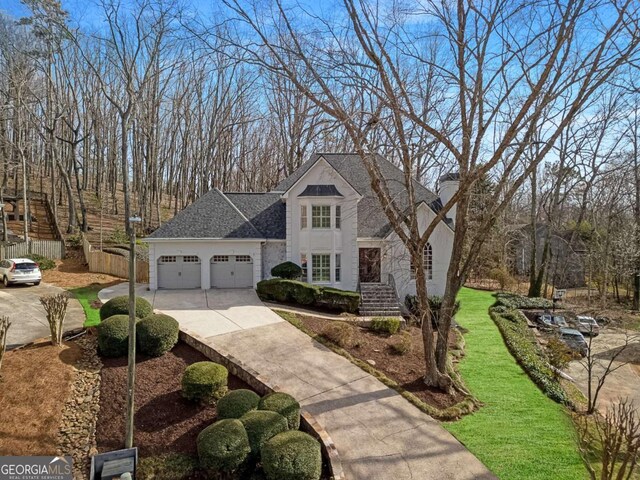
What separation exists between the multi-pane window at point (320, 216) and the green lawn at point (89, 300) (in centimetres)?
1045

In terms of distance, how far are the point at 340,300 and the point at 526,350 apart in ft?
25.3

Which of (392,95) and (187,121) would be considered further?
(187,121)

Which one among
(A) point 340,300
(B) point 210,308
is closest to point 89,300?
(B) point 210,308

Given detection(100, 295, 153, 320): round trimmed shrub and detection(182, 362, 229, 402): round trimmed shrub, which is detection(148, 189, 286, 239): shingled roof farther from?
detection(182, 362, 229, 402): round trimmed shrub

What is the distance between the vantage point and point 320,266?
21188 mm

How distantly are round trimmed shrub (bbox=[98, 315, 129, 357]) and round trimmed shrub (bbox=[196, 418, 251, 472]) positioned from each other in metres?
5.00

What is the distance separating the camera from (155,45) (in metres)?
29.4

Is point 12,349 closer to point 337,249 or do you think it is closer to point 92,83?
point 337,249

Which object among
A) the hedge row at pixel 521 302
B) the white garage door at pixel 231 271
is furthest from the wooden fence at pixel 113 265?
the hedge row at pixel 521 302

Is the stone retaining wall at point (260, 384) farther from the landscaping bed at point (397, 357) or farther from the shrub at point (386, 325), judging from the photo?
the shrub at point (386, 325)

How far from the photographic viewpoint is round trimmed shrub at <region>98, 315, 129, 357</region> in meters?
11.4

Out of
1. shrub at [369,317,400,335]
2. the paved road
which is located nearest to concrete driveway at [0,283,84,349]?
shrub at [369,317,400,335]

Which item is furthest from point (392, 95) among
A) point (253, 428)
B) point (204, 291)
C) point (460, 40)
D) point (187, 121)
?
point (187, 121)

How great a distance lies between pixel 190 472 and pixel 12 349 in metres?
7.77
